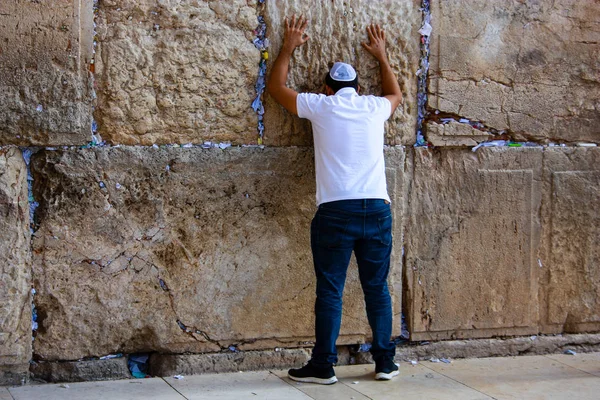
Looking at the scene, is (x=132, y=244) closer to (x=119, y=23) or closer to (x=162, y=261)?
(x=162, y=261)

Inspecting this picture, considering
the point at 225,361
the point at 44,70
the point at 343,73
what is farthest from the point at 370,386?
the point at 44,70

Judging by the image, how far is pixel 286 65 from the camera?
4199 mm

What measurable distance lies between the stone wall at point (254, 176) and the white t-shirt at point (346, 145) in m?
0.30

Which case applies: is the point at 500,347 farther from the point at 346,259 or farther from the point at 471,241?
the point at 346,259

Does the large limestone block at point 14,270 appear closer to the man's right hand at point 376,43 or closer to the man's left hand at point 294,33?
the man's left hand at point 294,33

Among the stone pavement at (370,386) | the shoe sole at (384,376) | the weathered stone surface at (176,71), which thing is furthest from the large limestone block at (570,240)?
the weathered stone surface at (176,71)

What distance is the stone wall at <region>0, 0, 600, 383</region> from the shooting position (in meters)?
4.02

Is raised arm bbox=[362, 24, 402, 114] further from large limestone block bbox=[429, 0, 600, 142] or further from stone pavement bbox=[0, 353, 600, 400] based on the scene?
stone pavement bbox=[0, 353, 600, 400]

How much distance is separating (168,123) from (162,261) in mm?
720

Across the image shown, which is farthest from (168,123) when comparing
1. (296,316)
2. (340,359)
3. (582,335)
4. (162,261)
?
(582,335)

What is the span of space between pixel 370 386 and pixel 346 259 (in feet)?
2.16

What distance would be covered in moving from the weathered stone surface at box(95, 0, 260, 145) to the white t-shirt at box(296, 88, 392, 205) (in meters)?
0.41

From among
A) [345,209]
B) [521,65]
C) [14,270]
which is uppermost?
[521,65]

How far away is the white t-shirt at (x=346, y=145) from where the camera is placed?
3953 millimetres
